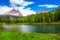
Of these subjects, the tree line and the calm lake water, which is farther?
the tree line

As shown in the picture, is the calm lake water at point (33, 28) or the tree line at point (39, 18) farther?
the tree line at point (39, 18)

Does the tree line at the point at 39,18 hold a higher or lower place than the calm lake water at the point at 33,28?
higher

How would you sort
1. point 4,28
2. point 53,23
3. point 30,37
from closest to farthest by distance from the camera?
point 30,37 → point 4,28 → point 53,23

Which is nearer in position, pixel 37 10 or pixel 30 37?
pixel 30 37

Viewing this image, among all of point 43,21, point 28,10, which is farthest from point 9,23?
point 43,21

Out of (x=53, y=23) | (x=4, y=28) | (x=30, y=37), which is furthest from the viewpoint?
(x=53, y=23)

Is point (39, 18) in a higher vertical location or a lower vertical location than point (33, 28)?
higher

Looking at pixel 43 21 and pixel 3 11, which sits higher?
pixel 3 11

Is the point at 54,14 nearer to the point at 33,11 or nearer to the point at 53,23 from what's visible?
the point at 53,23

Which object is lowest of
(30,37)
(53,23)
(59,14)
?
(30,37)

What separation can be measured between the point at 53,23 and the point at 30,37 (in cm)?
263

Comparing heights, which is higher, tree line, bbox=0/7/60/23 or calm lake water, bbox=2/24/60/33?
tree line, bbox=0/7/60/23

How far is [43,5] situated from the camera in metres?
8.01

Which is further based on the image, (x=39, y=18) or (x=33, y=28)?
(x=39, y=18)
